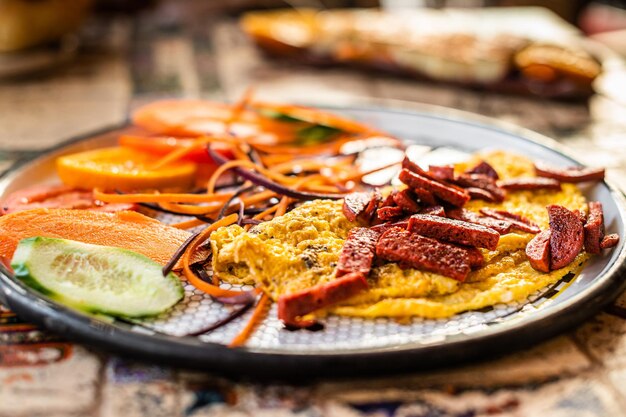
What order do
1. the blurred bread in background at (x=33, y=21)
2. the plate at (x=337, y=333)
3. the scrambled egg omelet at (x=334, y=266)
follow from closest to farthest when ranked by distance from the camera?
the plate at (x=337, y=333)
the scrambled egg omelet at (x=334, y=266)
the blurred bread in background at (x=33, y=21)

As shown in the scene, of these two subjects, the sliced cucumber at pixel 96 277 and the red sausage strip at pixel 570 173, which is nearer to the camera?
the sliced cucumber at pixel 96 277

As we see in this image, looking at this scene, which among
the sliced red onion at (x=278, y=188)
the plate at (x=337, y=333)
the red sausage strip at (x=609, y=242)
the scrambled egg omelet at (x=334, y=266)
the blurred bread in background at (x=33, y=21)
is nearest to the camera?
the plate at (x=337, y=333)

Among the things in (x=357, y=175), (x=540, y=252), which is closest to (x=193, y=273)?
(x=357, y=175)

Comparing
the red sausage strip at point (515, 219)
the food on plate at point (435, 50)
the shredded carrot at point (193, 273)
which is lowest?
the food on plate at point (435, 50)

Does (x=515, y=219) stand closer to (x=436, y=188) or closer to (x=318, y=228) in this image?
(x=436, y=188)

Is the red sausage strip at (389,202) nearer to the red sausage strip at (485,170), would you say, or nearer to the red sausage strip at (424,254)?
the red sausage strip at (424,254)

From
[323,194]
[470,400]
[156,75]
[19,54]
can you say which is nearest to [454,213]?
[323,194]

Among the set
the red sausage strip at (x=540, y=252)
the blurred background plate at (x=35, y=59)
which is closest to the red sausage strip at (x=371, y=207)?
the red sausage strip at (x=540, y=252)
